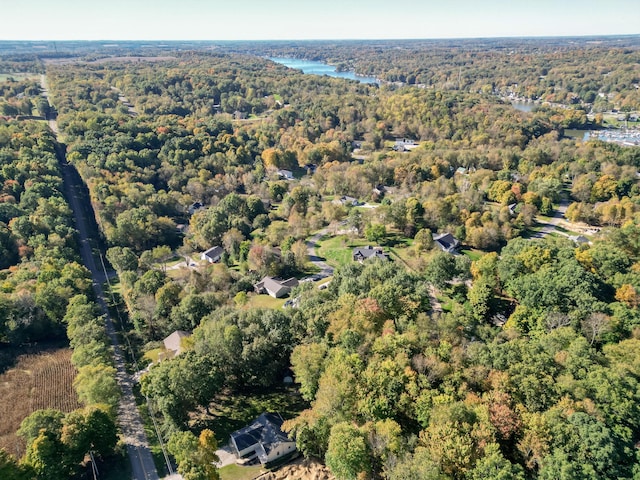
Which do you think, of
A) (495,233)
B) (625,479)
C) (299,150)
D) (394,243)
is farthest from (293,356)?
(299,150)

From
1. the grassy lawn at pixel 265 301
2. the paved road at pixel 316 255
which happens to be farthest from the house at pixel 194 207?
the grassy lawn at pixel 265 301

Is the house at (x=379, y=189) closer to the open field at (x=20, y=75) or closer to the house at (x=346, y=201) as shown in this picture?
the house at (x=346, y=201)

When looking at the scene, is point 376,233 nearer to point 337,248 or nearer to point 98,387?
point 337,248

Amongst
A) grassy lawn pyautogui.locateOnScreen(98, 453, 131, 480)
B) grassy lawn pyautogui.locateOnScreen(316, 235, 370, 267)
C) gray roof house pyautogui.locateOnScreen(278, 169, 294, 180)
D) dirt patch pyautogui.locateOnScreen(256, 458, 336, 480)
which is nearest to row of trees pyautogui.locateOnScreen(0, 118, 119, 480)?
grassy lawn pyautogui.locateOnScreen(98, 453, 131, 480)

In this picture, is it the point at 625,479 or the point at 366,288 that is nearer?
the point at 625,479

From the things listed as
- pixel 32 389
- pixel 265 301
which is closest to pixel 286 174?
pixel 265 301

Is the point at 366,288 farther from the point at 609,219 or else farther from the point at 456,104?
the point at 456,104
